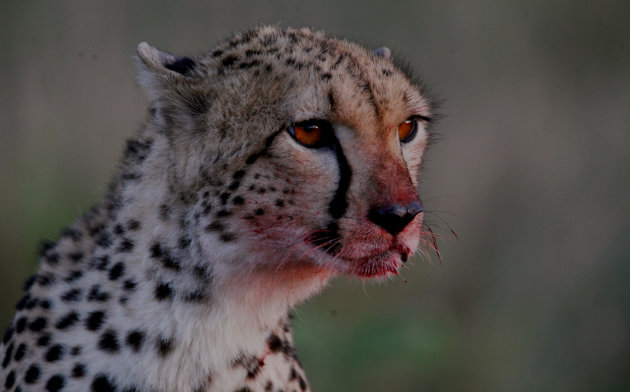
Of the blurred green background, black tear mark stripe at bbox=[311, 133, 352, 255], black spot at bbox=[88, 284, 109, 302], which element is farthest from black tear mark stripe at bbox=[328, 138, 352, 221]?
the blurred green background

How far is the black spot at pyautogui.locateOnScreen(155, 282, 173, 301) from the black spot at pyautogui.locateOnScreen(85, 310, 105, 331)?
15 centimetres

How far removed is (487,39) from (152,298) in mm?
3444

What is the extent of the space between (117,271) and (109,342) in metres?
0.18

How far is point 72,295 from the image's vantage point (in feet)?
7.39

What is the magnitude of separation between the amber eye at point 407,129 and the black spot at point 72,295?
0.94 metres

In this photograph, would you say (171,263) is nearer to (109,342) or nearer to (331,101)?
(109,342)

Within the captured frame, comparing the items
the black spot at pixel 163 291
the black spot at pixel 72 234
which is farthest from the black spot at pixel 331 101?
the black spot at pixel 72 234

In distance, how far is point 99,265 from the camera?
226 centimetres

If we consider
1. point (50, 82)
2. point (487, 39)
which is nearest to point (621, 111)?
point (487, 39)

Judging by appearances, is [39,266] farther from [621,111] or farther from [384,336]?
[621,111]

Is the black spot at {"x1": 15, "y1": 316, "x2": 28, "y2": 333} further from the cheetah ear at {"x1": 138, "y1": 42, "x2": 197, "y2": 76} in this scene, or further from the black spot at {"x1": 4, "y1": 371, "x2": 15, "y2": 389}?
the cheetah ear at {"x1": 138, "y1": 42, "x2": 197, "y2": 76}

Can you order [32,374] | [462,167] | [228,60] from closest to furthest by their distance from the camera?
[32,374] → [228,60] → [462,167]

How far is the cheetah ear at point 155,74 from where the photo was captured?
2.27 meters

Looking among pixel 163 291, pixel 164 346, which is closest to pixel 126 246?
pixel 163 291
